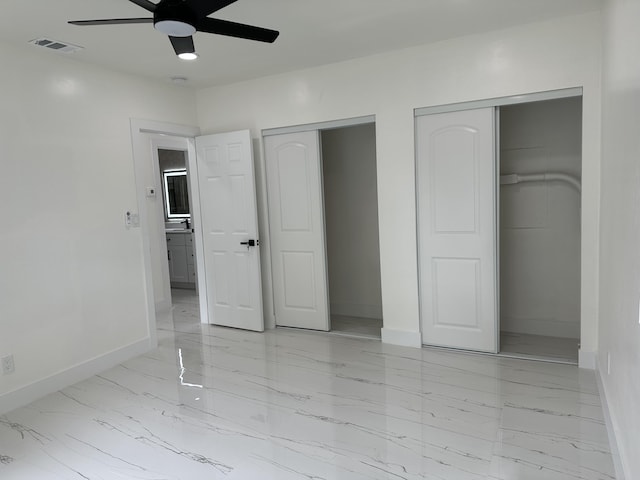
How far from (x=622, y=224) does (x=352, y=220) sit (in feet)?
10.6

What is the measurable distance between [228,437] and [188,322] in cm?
276

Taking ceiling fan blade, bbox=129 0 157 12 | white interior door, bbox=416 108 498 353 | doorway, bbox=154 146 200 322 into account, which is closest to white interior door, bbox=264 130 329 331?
white interior door, bbox=416 108 498 353

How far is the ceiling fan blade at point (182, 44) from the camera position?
2.43m

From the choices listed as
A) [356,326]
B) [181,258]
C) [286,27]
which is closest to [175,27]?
[286,27]

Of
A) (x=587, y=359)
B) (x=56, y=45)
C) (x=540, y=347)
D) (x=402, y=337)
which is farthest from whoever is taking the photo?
(x=402, y=337)

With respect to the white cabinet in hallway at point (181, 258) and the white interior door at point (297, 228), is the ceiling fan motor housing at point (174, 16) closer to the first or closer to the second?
the white interior door at point (297, 228)

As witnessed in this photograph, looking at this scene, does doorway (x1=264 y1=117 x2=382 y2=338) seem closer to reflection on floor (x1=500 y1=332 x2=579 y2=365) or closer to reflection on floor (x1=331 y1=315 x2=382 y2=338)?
reflection on floor (x1=331 y1=315 x2=382 y2=338)

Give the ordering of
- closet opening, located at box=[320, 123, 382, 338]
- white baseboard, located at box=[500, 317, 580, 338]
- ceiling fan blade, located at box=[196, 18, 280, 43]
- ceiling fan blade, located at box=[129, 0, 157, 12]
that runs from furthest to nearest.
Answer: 1. closet opening, located at box=[320, 123, 382, 338]
2. white baseboard, located at box=[500, 317, 580, 338]
3. ceiling fan blade, located at box=[196, 18, 280, 43]
4. ceiling fan blade, located at box=[129, 0, 157, 12]

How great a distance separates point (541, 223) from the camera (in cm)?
415

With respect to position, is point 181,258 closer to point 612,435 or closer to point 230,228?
point 230,228

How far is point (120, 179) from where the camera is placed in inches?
156

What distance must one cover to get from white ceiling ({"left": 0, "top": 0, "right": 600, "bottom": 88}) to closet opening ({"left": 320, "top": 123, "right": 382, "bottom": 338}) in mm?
1222

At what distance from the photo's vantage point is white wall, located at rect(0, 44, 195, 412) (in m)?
3.16

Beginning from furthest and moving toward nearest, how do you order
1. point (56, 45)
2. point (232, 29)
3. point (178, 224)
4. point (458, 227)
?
1. point (178, 224)
2. point (458, 227)
3. point (56, 45)
4. point (232, 29)
